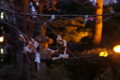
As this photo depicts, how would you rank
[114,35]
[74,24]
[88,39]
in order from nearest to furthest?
1. [74,24]
2. [88,39]
3. [114,35]

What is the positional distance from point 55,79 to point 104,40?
845 cm

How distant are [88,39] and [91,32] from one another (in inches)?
49.7

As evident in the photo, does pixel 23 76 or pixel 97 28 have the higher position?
pixel 97 28

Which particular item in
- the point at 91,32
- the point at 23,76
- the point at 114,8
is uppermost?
the point at 114,8

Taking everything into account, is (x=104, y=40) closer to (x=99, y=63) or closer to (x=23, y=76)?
(x=99, y=63)

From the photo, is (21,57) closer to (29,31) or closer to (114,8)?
(29,31)

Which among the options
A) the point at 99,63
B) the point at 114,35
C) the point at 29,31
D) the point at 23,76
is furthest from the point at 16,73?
the point at 114,35

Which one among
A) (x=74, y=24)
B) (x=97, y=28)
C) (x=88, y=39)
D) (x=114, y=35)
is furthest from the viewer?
(x=114, y=35)

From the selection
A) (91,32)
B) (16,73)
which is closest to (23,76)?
(16,73)

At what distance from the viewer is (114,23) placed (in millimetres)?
15969

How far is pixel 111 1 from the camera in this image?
15812 millimetres

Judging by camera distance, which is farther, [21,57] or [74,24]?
[74,24]

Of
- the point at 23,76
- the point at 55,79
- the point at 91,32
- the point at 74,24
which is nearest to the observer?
the point at 55,79

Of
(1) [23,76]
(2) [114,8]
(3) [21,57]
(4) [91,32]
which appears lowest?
(1) [23,76]
